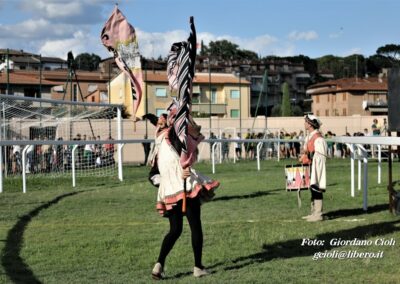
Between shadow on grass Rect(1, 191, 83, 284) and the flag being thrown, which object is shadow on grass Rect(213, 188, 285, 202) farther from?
the flag being thrown

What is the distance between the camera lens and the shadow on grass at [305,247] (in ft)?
26.5

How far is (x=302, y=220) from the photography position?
11.2 meters

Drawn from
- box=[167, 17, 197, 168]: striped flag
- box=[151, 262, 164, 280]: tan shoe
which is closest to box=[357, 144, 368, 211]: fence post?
box=[167, 17, 197, 168]: striped flag

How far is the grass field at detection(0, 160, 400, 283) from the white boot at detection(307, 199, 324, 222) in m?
0.17

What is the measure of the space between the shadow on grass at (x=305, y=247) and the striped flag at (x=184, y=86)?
1.56m

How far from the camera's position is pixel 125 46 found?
18.6m

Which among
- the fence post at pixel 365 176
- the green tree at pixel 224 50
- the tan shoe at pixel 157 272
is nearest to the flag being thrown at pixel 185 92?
the tan shoe at pixel 157 272

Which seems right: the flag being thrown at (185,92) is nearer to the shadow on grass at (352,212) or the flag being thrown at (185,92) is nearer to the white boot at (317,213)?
the white boot at (317,213)

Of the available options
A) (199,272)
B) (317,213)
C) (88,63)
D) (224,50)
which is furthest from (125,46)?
(224,50)

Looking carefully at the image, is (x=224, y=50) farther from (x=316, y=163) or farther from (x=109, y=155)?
(x=316, y=163)

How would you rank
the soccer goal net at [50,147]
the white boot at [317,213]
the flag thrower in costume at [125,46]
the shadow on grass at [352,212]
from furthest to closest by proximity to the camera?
the soccer goal net at [50,147], the flag thrower in costume at [125,46], the shadow on grass at [352,212], the white boot at [317,213]

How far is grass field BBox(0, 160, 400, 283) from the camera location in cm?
730

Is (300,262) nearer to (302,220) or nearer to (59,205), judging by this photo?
(302,220)

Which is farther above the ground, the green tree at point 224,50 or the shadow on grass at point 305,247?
the green tree at point 224,50
